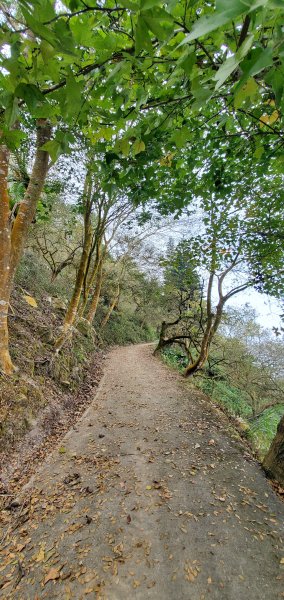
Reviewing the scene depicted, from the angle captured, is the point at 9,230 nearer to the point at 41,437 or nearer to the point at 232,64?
the point at 41,437

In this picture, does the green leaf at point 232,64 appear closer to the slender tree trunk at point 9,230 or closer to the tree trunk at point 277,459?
the tree trunk at point 277,459

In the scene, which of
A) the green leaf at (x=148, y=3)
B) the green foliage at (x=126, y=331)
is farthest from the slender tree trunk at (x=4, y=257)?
the green foliage at (x=126, y=331)

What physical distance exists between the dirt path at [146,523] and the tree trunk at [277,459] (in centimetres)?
15

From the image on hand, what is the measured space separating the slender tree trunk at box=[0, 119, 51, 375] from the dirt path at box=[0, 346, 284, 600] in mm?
2070

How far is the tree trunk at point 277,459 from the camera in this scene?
11.3ft

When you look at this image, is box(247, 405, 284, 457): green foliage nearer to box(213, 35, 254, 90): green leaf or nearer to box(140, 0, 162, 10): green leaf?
box(213, 35, 254, 90): green leaf

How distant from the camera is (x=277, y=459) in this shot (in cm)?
352

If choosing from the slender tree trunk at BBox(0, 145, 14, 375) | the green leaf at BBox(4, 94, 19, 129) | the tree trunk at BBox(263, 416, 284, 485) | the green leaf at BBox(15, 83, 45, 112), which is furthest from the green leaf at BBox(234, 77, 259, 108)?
the slender tree trunk at BBox(0, 145, 14, 375)

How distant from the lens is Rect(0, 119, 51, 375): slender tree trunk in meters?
4.02

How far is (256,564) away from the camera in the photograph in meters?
2.31

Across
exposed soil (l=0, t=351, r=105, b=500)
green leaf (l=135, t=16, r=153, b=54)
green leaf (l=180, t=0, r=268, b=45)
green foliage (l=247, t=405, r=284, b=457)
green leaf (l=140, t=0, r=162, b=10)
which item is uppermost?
A: green leaf (l=135, t=16, r=153, b=54)

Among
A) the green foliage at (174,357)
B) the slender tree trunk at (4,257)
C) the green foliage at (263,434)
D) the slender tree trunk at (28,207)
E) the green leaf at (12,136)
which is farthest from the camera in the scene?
the green foliage at (174,357)

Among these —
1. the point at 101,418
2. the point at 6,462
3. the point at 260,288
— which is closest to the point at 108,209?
the point at 260,288

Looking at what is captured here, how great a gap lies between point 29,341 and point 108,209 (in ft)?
17.0
